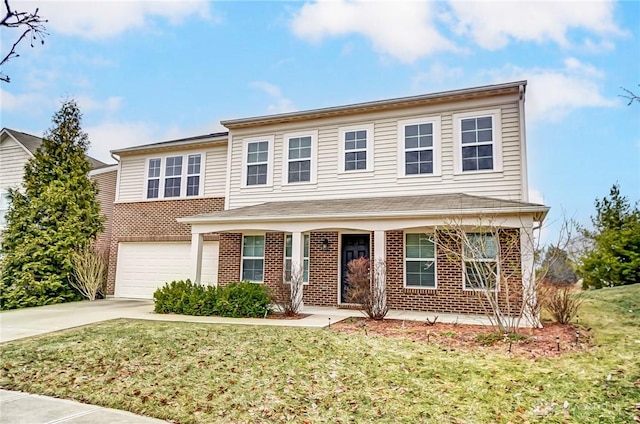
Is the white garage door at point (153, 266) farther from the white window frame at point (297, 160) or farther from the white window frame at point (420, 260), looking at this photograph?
the white window frame at point (420, 260)

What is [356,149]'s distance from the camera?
1268 cm

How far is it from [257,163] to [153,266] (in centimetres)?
573

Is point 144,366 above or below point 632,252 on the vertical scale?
below

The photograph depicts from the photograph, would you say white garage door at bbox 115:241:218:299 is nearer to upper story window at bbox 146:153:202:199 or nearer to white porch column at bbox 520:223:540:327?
upper story window at bbox 146:153:202:199

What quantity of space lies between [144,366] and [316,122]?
9150 mm

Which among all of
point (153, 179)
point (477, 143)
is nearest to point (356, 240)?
point (477, 143)

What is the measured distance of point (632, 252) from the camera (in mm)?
14562

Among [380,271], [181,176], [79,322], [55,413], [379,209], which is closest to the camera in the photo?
[55,413]

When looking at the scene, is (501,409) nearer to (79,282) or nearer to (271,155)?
(271,155)

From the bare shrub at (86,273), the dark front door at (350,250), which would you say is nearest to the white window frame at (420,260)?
the dark front door at (350,250)

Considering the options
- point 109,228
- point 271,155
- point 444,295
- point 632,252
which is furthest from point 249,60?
point 632,252

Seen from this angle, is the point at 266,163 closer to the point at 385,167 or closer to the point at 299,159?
the point at 299,159

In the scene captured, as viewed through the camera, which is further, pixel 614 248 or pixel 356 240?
pixel 614 248

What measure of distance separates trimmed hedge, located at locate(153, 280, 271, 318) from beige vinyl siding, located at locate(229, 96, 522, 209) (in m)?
3.72
